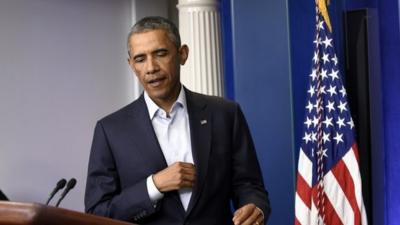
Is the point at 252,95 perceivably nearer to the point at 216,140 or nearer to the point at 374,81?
the point at 374,81

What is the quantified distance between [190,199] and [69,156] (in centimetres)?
323

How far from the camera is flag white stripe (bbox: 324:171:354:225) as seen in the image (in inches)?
126

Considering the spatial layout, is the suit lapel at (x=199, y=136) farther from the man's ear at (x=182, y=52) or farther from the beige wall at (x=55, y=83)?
the beige wall at (x=55, y=83)

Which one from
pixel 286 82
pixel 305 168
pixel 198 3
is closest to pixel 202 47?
pixel 198 3

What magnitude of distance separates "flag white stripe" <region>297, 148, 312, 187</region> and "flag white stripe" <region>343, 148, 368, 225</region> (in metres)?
0.18

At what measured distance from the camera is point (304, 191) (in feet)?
10.7

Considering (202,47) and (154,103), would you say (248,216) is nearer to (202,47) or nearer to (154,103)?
(154,103)

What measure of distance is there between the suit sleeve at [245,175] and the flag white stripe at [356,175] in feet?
5.09

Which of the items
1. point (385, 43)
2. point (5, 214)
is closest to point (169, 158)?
Answer: point (5, 214)

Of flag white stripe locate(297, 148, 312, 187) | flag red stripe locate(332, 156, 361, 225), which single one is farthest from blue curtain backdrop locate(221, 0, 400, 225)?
flag red stripe locate(332, 156, 361, 225)

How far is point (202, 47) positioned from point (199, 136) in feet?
7.56

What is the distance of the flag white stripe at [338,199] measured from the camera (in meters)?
3.21

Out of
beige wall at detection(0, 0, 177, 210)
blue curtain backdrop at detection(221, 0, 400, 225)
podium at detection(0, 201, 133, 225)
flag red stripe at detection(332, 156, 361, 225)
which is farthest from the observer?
beige wall at detection(0, 0, 177, 210)

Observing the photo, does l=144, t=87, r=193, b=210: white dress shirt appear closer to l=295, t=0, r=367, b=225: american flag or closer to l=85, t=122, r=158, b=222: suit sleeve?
l=85, t=122, r=158, b=222: suit sleeve
